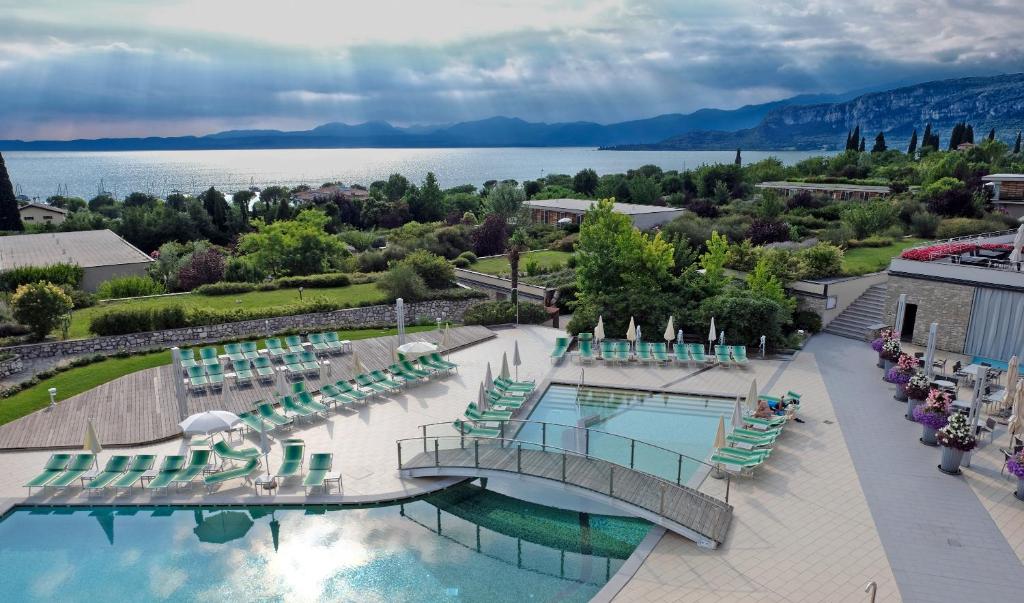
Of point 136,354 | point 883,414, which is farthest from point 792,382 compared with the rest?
point 136,354

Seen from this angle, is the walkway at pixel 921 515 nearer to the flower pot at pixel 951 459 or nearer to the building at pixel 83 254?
the flower pot at pixel 951 459

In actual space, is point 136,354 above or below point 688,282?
below

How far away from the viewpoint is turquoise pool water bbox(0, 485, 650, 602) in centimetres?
991

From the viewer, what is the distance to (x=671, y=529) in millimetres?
10727

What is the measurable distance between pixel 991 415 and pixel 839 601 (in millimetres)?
9543

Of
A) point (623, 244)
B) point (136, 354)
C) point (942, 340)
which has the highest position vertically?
point (623, 244)

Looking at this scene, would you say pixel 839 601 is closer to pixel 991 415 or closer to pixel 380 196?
pixel 991 415

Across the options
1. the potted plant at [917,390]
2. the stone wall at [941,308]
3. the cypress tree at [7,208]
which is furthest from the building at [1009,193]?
the cypress tree at [7,208]

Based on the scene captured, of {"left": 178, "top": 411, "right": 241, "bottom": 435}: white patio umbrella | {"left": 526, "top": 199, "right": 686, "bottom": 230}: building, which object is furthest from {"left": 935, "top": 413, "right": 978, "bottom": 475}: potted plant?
{"left": 526, "top": 199, "right": 686, "bottom": 230}: building

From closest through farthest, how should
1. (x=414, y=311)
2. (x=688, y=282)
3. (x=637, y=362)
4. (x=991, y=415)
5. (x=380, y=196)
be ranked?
1. (x=991, y=415)
2. (x=637, y=362)
3. (x=688, y=282)
4. (x=414, y=311)
5. (x=380, y=196)

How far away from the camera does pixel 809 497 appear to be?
11.9 m

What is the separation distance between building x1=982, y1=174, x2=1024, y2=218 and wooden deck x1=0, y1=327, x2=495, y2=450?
40.9 metres

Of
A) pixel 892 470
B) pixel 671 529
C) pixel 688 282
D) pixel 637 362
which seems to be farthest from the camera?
pixel 688 282

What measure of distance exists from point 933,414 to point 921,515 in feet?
11.1
